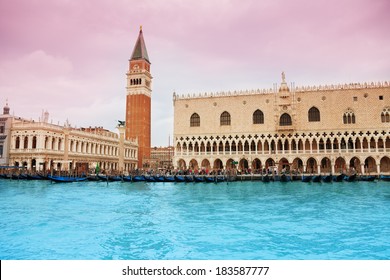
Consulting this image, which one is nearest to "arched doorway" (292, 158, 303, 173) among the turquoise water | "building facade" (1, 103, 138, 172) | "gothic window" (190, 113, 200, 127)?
"gothic window" (190, 113, 200, 127)

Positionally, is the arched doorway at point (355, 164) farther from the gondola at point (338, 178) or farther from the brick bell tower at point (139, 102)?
the brick bell tower at point (139, 102)

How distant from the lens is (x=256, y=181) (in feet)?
78.0

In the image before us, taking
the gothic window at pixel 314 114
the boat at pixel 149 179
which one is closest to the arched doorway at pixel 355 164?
the gothic window at pixel 314 114

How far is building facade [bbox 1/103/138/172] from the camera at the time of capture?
1112 inches

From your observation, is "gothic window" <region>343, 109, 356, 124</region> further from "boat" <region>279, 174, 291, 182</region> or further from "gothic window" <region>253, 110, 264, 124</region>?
"boat" <region>279, 174, 291, 182</region>

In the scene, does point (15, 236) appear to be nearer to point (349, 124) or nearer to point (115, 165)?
point (349, 124)

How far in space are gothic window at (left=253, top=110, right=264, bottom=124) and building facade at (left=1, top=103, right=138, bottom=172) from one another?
1467cm

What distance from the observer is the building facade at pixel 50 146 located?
2825 centimetres

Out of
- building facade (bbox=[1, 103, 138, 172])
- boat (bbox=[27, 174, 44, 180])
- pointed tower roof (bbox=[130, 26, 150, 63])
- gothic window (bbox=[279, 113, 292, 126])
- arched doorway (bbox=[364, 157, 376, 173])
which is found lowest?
boat (bbox=[27, 174, 44, 180])

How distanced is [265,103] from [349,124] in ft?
22.9

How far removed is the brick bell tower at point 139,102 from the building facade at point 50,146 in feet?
20.3

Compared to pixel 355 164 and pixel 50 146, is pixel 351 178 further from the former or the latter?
pixel 50 146

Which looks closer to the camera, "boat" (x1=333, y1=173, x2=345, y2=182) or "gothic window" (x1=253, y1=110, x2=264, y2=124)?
"boat" (x1=333, y1=173, x2=345, y2=182)
